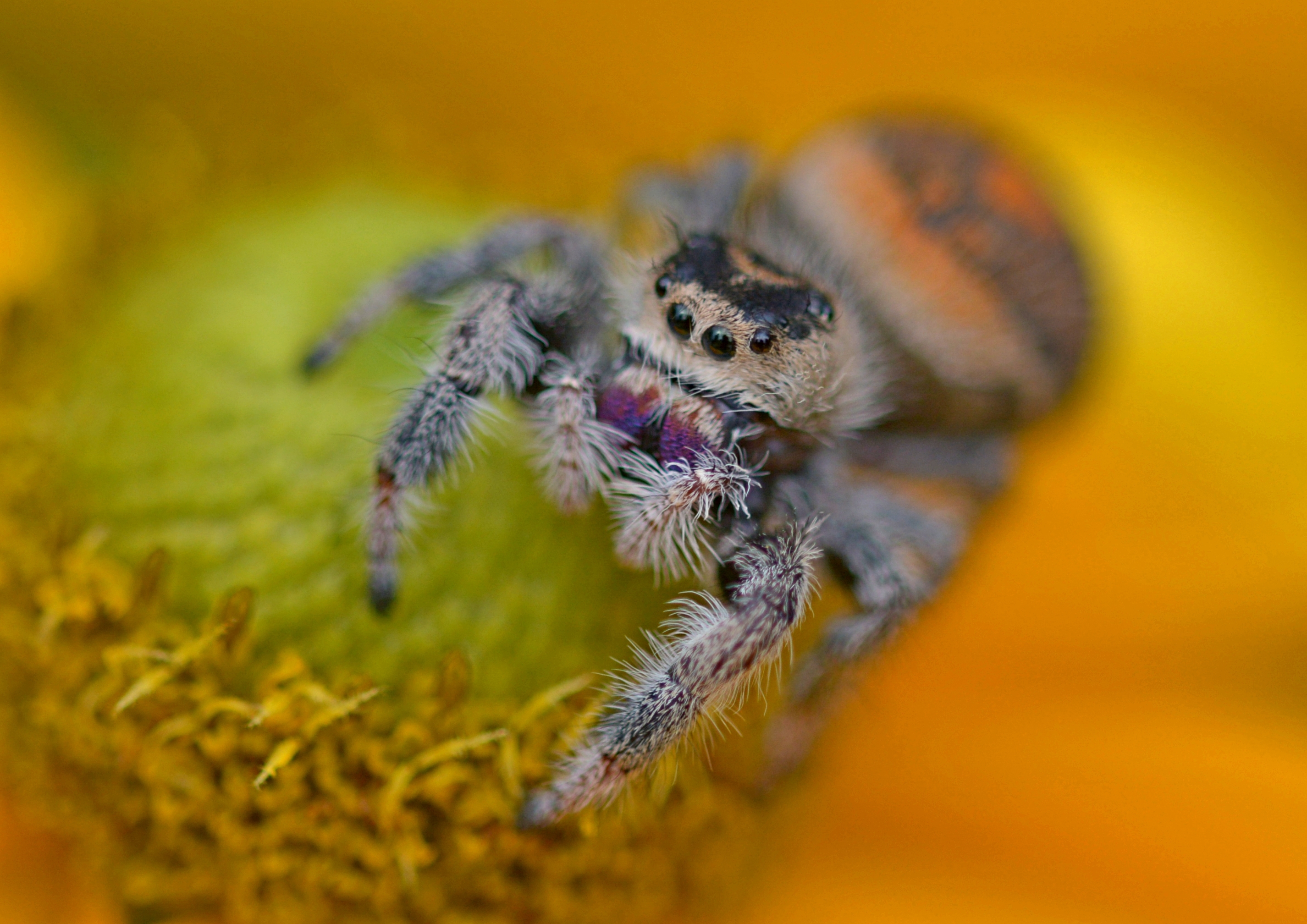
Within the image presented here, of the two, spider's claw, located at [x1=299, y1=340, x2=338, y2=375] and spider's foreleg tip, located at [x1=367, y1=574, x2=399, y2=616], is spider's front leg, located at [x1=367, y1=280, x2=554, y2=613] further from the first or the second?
spider's claw, located at [x1=299, y1=340, x2=338, y2=375]

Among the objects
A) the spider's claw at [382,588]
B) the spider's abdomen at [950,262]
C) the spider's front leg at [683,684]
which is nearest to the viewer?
the spider's front leg at [683,684]

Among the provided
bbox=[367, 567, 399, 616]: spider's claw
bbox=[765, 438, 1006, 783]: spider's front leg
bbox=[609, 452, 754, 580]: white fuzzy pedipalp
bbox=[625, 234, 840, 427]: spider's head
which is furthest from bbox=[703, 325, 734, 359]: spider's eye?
bbox=[367, 567, 399, 616]: spider's claw

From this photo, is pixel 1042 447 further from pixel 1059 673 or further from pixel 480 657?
pixel 480 657

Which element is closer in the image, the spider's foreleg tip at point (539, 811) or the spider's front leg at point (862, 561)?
the spider's foreleg tip at point (539, 811)

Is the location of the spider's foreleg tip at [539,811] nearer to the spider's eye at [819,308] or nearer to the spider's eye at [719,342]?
the spider's eye at [719,342]

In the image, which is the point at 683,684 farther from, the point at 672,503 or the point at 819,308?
the point at 819,308

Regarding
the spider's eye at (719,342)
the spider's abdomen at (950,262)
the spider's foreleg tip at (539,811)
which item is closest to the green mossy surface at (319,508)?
the spider's foreleg tip at (539,811)

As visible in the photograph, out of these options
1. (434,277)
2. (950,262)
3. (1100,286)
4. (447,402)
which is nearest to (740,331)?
(447,402)
